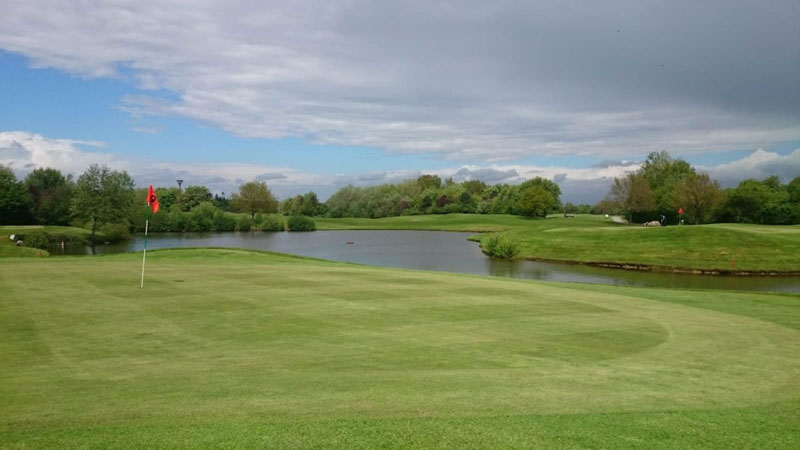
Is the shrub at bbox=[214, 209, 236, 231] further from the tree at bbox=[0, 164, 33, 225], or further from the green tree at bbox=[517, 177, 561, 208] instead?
the green tree at bbox=[517, 177, 561, 208]

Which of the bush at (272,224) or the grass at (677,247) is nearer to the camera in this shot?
the grass at (677,247)

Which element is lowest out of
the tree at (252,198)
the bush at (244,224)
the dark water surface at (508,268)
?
the dark water surface at (508,268)

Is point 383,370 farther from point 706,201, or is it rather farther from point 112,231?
point 706,201

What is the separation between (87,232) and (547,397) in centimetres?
8995

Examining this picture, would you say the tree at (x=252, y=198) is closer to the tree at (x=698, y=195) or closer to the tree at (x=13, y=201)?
the tree at (x=13, y=201)

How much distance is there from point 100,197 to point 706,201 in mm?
92955

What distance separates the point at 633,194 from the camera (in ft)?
338

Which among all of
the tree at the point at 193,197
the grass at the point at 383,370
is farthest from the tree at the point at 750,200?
the tree at the point at 193,197

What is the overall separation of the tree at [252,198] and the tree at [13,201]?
5166 cm

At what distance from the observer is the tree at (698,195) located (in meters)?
92.4

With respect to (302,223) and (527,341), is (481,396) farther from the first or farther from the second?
(302,223)

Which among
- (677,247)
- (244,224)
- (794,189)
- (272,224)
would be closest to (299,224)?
(272,224)

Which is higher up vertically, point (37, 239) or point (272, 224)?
point (272, 224)

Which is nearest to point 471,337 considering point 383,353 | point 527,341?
point 527,341
